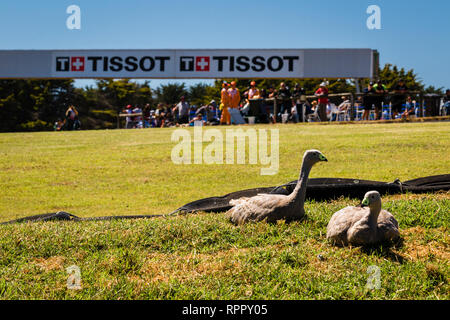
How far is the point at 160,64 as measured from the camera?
3388 centimetres

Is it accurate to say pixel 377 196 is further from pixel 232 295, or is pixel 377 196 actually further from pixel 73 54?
pixel 73 54

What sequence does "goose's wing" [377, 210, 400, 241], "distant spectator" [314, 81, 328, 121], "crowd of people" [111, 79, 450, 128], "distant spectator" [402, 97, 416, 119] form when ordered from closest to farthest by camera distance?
"goose's wing" [377, 210, 400, 241], "crowd of people" [111, 79, 450, 128], "distant spectator" [314, 81, 328, 121], "distant spectator" [402, 97, 416, 119]

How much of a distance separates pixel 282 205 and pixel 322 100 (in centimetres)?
1856

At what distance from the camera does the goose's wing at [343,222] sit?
194 inches

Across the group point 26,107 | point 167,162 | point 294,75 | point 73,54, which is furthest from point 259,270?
point 26,107

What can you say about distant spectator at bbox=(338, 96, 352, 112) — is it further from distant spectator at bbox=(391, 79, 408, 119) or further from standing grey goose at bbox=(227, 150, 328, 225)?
standing grey goose at bbox=(227, 150, 328, 225)

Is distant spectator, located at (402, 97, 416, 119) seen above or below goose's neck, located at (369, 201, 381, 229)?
above

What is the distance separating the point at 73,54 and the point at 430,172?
96.0 ft

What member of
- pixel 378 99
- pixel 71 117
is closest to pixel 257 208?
pixel 378 99

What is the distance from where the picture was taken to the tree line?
57.5m

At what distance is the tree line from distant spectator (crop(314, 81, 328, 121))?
103 ft

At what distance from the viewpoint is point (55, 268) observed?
4.77m

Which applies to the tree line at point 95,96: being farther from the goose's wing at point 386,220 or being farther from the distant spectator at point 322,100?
the goose's wing at point 386,220

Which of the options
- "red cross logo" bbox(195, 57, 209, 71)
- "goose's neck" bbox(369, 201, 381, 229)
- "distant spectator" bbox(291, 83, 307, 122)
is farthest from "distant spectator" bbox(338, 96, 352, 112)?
"goose's neck" bbox(369, 201, 381, 229)
